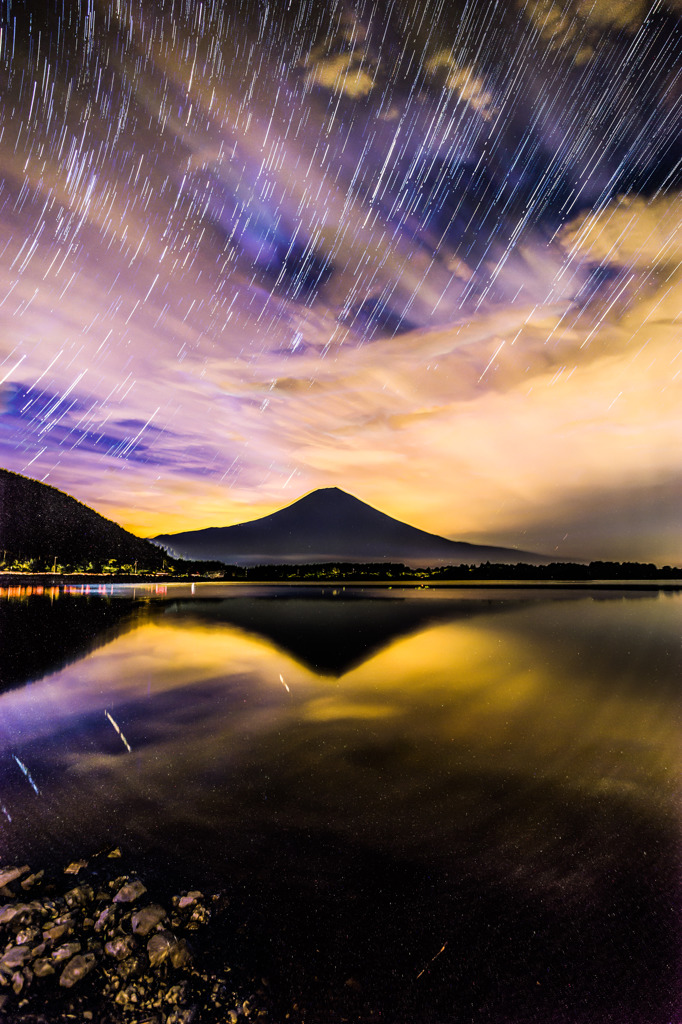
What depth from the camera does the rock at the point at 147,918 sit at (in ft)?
9.62

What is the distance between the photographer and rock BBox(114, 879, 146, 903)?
126 inches

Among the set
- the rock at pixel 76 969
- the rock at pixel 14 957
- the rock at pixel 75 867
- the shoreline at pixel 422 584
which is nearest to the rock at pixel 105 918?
the rock at pixel 76 969

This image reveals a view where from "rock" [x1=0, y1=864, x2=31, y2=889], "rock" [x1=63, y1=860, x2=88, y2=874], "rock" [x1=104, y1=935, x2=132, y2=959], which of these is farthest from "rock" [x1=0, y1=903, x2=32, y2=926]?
"rock" [x1=104, y1=935, x2=132, y2=959]

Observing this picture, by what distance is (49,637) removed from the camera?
51.1 feet

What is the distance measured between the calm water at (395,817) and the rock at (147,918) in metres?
0.40

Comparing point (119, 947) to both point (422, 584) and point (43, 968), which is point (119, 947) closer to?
point (43, 968)

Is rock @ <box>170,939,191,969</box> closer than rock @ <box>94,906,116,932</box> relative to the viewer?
Yes

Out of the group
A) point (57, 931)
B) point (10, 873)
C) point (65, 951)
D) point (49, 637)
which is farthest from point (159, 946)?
point (49, 637)

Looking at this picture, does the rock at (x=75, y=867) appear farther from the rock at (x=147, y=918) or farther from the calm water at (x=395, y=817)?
the rock at (x=147, y=918)

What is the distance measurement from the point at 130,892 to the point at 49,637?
14.8m

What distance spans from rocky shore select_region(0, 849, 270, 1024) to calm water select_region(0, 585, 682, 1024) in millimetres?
208

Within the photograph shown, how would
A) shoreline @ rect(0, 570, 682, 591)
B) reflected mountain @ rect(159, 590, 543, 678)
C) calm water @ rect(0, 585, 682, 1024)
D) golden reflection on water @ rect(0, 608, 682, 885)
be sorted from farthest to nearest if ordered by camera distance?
shoreline @ rect(0, 570, 682, 591) < reflected mountain @ rect(159, 590, 543, 678) < golden reflection on water @ rect(0, 608, 682, 885) < calm water @ rect(0, 585, 682, 1024)

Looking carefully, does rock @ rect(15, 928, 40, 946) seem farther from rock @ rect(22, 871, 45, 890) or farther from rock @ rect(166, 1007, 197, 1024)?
rock @ rect(166, 1007, 197, 1024)

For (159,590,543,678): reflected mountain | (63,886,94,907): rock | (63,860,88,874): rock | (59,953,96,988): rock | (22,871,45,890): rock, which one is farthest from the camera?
(159,590,543,678): reflected mountain
